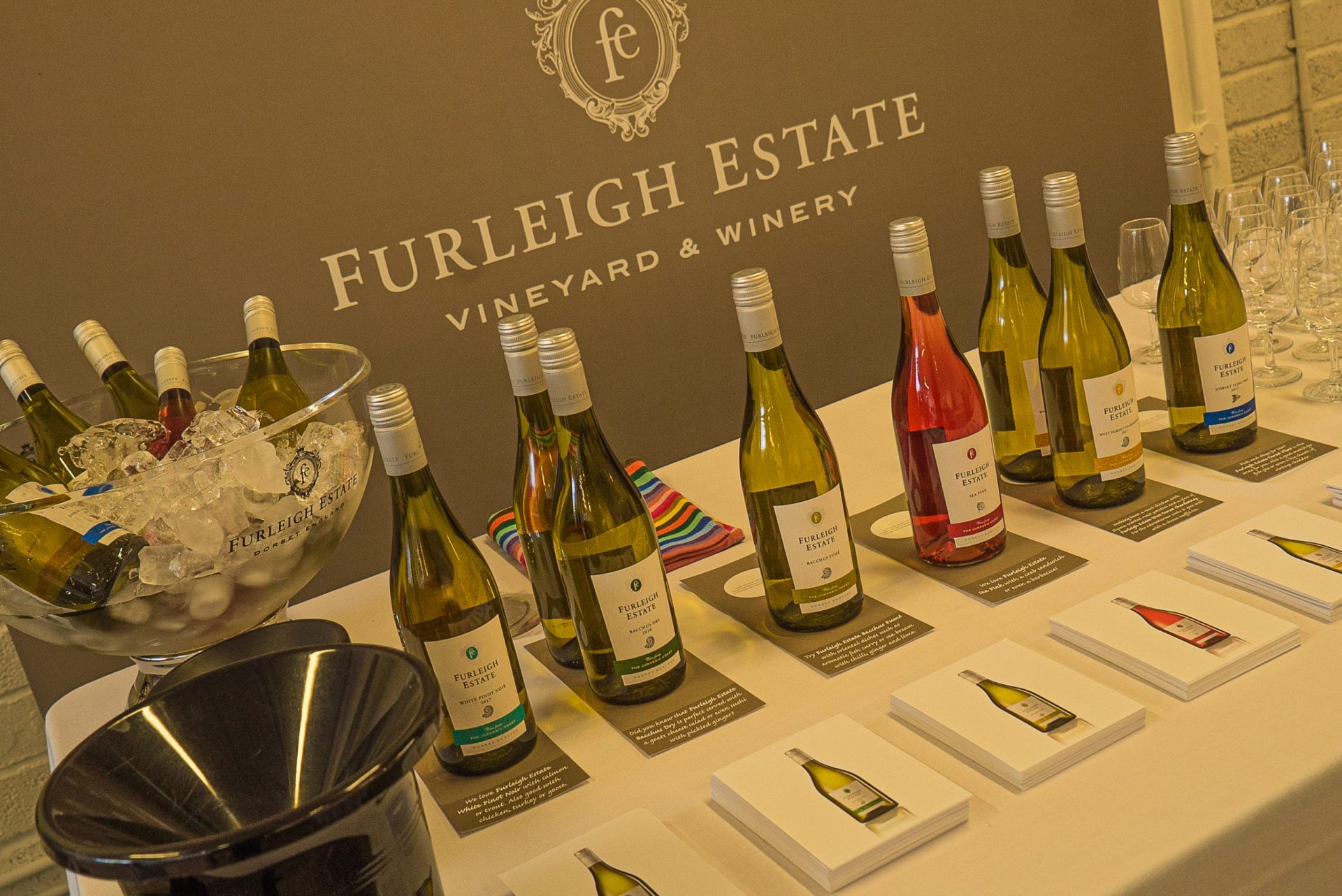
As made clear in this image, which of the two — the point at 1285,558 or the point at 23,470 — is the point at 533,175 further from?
the point at 1285,558

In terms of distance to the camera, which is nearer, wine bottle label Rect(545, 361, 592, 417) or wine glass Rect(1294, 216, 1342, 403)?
wine bottle label Rect(545, 361, 592, 417)

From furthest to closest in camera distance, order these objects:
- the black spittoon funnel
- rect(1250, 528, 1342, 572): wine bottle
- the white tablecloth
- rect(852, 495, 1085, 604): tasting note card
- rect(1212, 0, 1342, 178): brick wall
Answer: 1. rect(1212, 0, 1342, 178): brick wall
2. rect(852, 495, 1085, 604): tasting note card
3. rect(1250, 528, 1342, 572): wine bottle
4. the white tablecloth
5. the black spittoon funnel

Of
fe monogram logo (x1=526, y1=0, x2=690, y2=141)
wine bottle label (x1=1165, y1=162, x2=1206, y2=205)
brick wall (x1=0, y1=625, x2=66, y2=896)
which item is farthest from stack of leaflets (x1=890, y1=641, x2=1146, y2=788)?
brick wall (x1=0, y1=625, x2=66, y2=896)

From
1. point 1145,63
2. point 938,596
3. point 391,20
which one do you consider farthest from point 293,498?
point 1145,63

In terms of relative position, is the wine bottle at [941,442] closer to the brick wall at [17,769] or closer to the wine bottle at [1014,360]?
the wine bottle at [1014,360]

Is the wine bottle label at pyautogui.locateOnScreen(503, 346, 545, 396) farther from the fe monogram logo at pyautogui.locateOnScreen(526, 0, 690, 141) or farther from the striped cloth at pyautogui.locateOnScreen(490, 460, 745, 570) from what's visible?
the fe monogram logo at pyautogui.locateOnScreen(526, 0, 690, 141)

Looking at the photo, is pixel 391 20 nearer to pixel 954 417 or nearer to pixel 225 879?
pixel 954 417

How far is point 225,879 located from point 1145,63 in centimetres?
195

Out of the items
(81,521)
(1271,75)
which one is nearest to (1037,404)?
(81,521)

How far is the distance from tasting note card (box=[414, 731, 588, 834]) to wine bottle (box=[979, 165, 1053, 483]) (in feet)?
1.82

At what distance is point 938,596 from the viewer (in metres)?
1.04

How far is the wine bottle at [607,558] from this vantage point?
94 cm

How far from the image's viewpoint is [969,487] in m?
1.02

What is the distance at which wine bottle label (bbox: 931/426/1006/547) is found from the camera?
1003 millimetres
